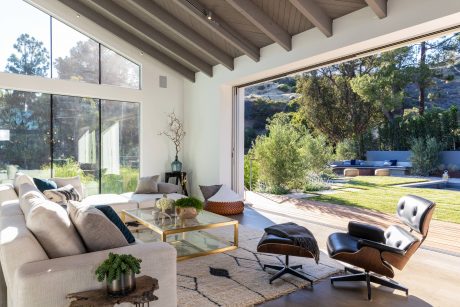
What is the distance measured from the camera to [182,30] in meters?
5.73

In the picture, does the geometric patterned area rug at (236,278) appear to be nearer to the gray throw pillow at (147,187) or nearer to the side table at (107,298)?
the side table at (107,298)

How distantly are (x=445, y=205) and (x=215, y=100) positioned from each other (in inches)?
218

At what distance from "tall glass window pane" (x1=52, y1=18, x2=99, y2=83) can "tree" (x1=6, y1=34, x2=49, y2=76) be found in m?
0.20

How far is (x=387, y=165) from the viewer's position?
14625 mm

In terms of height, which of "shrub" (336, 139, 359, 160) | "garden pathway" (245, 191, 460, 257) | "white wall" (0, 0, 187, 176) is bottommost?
"garden pathway" (245, 191, 460, 257)

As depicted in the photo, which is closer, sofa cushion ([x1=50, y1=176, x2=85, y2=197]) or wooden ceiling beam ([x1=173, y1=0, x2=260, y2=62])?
wooden ceiling beam ([x1=173, y1=0, x2=260, y2=62])

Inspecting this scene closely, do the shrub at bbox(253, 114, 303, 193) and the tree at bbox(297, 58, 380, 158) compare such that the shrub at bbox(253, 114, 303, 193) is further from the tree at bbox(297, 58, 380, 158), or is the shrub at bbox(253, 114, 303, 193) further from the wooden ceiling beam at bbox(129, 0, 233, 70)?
the tree at bbox(297, 58, 380, 158)

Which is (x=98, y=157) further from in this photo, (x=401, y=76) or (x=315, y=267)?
(x=401, y=76)

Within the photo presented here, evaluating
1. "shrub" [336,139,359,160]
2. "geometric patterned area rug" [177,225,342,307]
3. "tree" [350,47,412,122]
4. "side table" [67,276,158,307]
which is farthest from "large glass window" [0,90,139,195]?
"tree" [350,47,412,122]

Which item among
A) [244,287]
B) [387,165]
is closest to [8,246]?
[244,287]

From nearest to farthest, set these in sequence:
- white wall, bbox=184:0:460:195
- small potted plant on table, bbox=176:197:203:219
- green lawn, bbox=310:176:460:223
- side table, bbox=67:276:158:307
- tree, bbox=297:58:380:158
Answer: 1. side table, bbox=67:276:158:307
2. white wall, bbox=184:0:460:195
3. small potted plant on table, bbox=176:197:203:219
4. green lawn, bbox=310:176:460:223
5. tree, bbox=297:58:380:158

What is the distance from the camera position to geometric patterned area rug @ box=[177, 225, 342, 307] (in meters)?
2.79

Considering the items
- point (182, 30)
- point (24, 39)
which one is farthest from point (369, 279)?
point (24, 39)

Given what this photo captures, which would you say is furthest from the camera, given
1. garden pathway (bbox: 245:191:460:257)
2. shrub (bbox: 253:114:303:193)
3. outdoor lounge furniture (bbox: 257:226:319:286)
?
shrub (bbox: 253:114:303:193)
